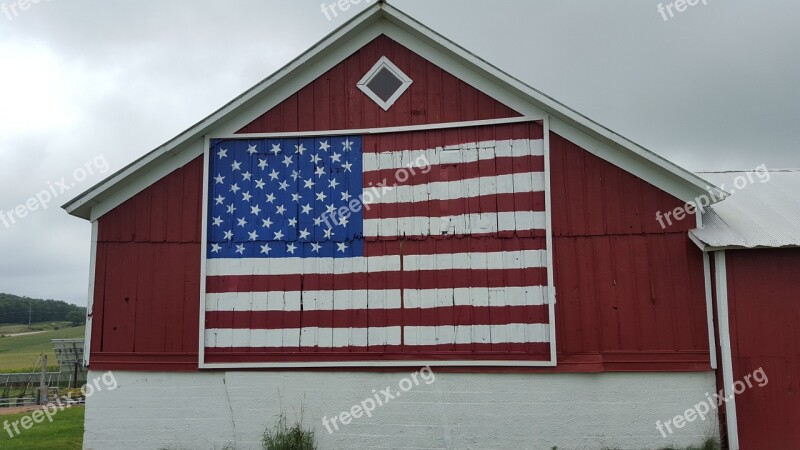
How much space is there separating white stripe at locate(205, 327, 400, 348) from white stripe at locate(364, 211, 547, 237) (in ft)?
5.33

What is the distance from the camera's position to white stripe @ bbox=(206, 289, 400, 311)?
9789 mm

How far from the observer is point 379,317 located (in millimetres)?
9750

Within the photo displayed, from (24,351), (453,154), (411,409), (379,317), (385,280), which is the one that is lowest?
(24,351)

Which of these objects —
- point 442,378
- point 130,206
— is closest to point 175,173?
point 130,206

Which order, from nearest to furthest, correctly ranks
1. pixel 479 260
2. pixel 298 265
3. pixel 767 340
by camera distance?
pixel 767 340 → pixel 479 260 → pixel 298 265

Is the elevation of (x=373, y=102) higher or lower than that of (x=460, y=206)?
higher

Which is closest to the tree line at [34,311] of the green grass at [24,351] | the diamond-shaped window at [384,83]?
the green grass at [24,351]

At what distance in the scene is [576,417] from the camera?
30.2ft

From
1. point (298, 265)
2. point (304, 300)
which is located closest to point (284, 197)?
point (298, 265)

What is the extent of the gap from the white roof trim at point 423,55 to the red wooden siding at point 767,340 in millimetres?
1371

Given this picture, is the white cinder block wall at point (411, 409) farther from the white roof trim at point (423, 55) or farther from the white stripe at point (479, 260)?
the white roof trim at point (423, 55)

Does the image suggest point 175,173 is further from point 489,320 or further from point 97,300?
point 489,320

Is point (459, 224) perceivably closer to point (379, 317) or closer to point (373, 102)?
point (379, 317)

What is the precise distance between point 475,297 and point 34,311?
115 m
